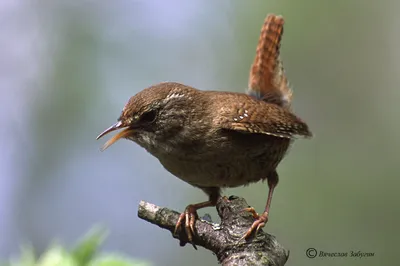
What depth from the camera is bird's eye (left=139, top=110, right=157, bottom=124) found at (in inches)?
98.1

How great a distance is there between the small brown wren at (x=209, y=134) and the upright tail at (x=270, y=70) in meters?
0.47

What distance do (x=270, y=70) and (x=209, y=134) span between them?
967 millimetres

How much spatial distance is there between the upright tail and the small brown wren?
1.55 feet

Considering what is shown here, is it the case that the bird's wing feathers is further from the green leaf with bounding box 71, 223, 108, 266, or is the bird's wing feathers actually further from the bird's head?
the green leaf with bounding box 71, 223, 108, 266

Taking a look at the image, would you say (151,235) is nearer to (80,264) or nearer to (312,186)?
(312,186)

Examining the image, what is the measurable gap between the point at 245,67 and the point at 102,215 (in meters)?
2.27

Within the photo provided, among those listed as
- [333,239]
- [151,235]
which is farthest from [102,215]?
[333,239]

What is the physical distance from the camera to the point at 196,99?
113 inches

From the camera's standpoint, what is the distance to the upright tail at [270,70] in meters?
3.45

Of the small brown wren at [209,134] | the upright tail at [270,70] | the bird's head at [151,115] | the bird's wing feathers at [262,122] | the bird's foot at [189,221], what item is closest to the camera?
the bird's foot at [189,221]

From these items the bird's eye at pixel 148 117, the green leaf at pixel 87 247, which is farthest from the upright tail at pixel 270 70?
the green leaf at pixel 87 247

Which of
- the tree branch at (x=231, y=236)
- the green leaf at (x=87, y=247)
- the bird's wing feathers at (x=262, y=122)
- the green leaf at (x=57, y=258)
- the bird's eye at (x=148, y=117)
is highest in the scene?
the bird's wing feathers at (x=262, y=122)

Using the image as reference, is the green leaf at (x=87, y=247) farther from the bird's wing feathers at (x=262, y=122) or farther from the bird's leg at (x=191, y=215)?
the bird's wing feathers at (x=262, y=122)

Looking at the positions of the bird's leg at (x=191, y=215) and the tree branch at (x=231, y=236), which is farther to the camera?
the bird's leg at (x=191, y=215)
